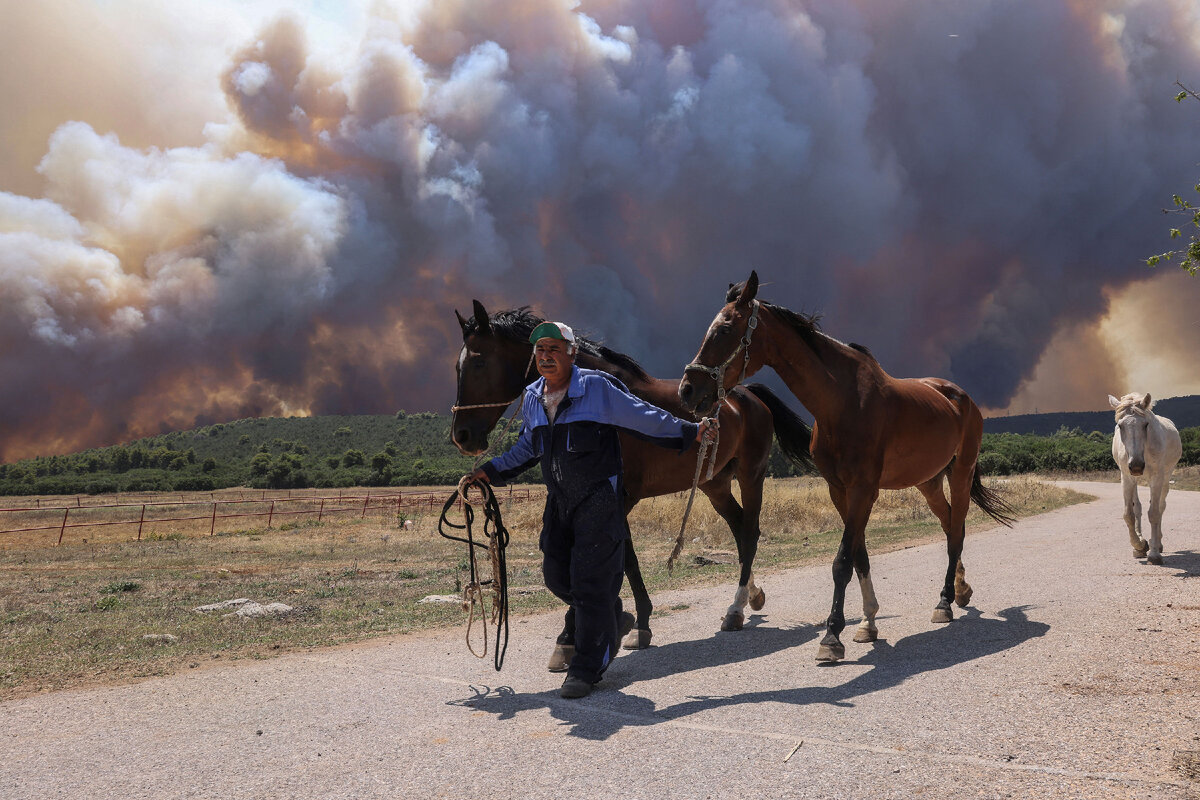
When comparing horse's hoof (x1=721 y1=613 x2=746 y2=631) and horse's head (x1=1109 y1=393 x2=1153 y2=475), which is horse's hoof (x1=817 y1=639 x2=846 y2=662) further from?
horse's head (x1=1109 y1=393 x2=1153 y2=475)

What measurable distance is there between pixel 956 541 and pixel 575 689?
13.9 ft

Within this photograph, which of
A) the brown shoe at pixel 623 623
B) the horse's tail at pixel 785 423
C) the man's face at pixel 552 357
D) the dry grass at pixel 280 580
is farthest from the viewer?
the horse's tail at pixel 785 423

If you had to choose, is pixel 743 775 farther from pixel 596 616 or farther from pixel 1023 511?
pixel 1023 511

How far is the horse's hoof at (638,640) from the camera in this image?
19.7ft

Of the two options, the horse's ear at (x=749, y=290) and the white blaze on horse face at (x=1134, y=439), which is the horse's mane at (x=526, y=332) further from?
the white blaze on horse face at (x=1134, y=439)

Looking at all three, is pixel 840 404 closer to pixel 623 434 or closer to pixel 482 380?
pixel 623 434

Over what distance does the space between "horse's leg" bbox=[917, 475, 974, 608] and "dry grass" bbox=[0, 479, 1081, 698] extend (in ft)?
11.7

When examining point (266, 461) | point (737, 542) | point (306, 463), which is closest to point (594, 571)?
point (737, 542)

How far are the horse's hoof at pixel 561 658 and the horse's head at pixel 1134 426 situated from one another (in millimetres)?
7378

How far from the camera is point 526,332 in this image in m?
6.10

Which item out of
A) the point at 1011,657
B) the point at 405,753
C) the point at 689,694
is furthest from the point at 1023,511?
the point at 405,753

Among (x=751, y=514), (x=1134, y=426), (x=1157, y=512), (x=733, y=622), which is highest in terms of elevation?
(x=1134, y=426)

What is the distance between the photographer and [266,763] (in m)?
3.56

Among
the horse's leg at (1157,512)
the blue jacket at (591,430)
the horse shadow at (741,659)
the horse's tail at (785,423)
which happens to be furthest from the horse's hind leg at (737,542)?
the horse's leg at (1157,512)
